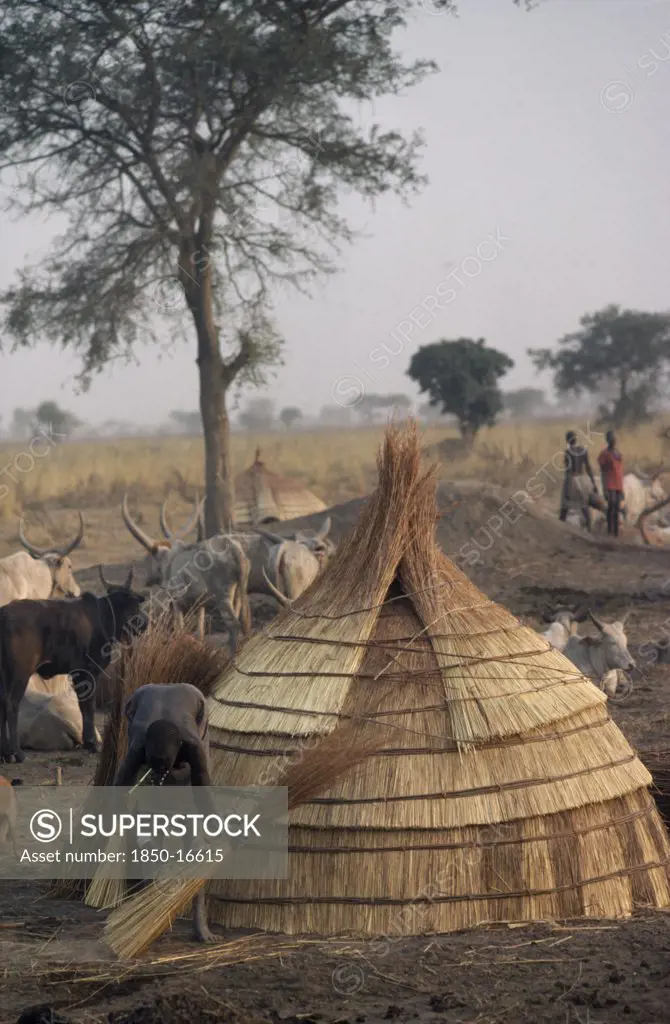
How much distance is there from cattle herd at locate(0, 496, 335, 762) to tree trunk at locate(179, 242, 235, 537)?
420 centimetres

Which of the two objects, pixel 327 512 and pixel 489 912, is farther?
pixel 327 512

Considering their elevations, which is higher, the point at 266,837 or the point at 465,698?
the point at 465,698

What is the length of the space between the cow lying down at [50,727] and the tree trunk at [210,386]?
8694 millimetres

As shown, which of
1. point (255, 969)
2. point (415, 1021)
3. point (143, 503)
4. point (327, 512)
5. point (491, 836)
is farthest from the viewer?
point (143, 503)

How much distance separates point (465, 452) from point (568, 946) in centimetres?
3097

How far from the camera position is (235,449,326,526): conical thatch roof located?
1858cm

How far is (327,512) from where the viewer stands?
56.8 ft

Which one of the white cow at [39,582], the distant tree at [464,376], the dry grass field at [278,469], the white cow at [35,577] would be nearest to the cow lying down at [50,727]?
the white cow at [39,582]

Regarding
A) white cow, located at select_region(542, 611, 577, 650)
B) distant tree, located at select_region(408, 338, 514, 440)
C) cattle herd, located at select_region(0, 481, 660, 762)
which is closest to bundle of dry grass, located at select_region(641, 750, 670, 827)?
cattle herd, located at select_region(0, 481, 660, 762)

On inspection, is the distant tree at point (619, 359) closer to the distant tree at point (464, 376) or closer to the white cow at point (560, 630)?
the distant tree at point (464, 376)

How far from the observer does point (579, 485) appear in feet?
64.6

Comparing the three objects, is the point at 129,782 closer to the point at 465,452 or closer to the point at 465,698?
the point at 465,698

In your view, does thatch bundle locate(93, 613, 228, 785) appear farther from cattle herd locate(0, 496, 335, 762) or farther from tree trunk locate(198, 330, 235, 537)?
tree trunk locate(198, 330, 235, 537)

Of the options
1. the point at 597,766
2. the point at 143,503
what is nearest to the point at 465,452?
the point at 143,503
